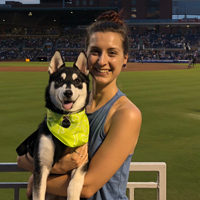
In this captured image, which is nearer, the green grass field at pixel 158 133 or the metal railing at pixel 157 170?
the metal railing at pixel 157 170

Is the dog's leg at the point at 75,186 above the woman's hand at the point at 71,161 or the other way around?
the other way around

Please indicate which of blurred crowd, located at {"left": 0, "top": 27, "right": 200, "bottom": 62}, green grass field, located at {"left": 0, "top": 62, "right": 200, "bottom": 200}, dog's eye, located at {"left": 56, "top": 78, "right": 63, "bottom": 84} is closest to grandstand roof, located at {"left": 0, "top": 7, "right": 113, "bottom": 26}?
blurred crowd, located at {"left": 0, "top": 27, "right": 200, "bottom": 62}

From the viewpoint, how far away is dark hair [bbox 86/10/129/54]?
A: 122 inches

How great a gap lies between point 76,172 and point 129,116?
1.96ft

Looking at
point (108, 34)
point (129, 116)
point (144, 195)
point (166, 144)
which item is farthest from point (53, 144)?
point (166, 144)

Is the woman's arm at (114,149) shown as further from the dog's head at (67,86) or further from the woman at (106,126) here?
the dog's head at (67,86)

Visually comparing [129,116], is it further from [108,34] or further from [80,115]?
[108,34]

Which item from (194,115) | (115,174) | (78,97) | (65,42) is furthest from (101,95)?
(65,42)

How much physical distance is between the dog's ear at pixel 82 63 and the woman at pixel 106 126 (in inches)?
4.5

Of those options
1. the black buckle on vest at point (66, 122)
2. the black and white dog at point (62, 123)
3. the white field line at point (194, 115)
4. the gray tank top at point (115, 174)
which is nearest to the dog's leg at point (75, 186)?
the black and white dog at point (62, 123)

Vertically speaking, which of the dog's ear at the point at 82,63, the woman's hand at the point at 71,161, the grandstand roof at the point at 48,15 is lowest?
the woman's hand at the point at 71,161

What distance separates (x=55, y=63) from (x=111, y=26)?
21.7 inches

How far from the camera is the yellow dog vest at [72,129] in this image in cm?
291

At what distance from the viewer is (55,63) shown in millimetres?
3105
